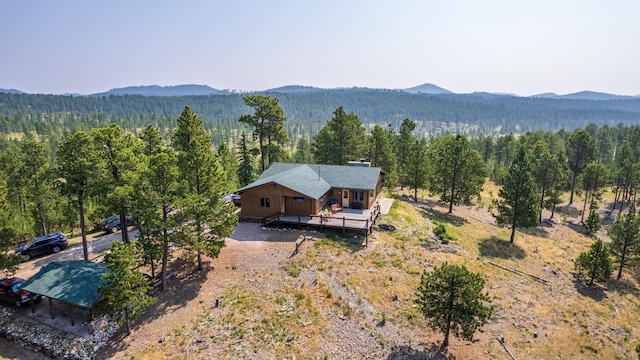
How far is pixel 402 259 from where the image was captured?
26.9m

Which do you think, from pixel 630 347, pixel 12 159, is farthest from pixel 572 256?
pixel 12 159

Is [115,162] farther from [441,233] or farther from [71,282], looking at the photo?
[441,233]

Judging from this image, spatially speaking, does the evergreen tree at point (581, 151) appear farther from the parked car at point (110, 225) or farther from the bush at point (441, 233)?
the parked car at point (110, 225)

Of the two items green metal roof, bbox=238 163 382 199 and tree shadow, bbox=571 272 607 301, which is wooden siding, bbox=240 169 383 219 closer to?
green metal roof, bbox=238 163 382 199

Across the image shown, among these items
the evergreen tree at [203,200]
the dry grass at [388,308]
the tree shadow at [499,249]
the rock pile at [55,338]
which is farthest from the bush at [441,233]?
the rock pile at [55,338]

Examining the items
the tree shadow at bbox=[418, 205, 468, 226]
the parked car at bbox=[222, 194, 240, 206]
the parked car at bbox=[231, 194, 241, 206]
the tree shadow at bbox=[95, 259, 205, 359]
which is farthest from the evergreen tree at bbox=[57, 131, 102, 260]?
the tree shadow at bbox=[418, 205, 468, 226]

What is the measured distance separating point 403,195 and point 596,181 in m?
30.1

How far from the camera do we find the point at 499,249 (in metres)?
33.7

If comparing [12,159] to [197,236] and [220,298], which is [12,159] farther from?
[220,298]

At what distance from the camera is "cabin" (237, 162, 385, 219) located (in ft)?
103

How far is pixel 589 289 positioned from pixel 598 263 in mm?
2187

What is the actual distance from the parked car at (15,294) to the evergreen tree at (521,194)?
38.8m

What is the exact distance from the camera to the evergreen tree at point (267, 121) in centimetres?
3944

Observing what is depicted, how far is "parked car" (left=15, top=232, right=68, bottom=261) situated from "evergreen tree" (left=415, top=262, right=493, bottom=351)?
27924 mm
